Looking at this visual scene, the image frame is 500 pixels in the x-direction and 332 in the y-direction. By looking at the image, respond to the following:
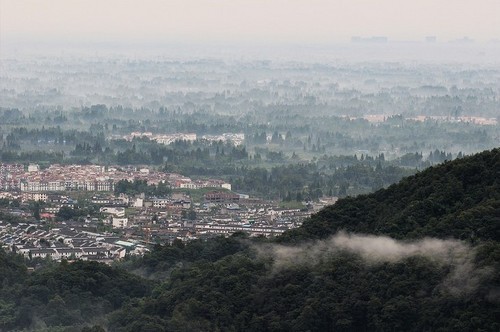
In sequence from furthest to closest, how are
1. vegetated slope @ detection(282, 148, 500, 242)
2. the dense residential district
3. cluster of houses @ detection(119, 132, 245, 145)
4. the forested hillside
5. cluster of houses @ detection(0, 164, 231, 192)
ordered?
1. cluster of houses @ detection(119, 132, 245, 145)
2. cluster of houses @ detection(0, 164, 231, 192)
3. the dense residential district
4. vegetated slope @ detection(282, 148, 500, 242)
5. the forested hillside

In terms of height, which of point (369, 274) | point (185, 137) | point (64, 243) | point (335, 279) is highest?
point (369, 274)

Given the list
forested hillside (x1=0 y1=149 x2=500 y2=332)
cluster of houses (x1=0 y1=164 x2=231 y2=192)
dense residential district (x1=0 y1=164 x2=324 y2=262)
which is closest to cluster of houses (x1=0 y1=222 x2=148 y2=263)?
dense residential district (x1=0 y1=164 x2=324 y2=262)

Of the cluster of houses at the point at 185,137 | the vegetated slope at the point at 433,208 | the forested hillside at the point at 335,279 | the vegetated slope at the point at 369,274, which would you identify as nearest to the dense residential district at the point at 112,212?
the forested hillside at the point at 335,279

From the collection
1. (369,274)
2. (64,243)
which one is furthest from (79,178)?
(369,274)

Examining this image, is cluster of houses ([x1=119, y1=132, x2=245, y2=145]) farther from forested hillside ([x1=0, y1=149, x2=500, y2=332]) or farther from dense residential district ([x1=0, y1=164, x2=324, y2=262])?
forested hillside ([x1=0, y1=149, x2=500, y2=332])

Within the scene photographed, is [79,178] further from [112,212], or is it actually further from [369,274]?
[369,274]

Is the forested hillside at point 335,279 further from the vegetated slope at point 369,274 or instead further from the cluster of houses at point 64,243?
the cluster of houses at point 64,243

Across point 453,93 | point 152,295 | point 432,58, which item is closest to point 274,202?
point 152,295
